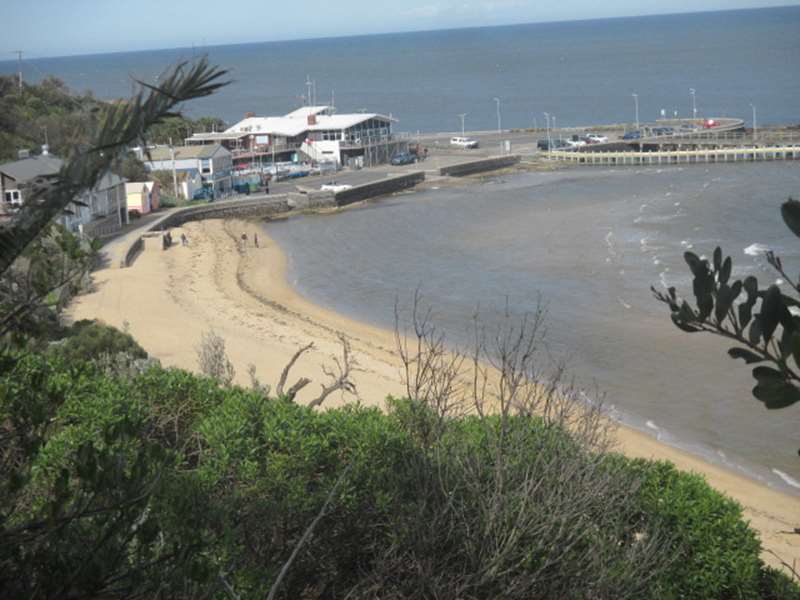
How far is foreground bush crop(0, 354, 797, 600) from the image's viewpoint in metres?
7.08

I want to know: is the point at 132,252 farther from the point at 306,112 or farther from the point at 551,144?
the point at 551,144

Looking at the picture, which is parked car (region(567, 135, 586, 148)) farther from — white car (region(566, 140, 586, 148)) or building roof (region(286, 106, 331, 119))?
building roof (region(286, 106, 331, 119))

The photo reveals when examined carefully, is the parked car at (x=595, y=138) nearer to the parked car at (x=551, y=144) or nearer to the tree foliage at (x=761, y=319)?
the parked car at (x=551, y=144)

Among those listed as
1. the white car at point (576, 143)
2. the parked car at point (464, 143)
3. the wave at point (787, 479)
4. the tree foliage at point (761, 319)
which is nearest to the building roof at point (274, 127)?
the parked car at point (464, 143)

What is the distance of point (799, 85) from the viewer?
106250 millimetres

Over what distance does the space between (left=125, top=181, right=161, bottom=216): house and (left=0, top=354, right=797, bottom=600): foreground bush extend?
35.8m

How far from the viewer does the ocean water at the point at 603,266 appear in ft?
64.8

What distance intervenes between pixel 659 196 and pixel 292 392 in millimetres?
39456

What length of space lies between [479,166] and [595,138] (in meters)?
12.1

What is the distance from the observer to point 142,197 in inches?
1805

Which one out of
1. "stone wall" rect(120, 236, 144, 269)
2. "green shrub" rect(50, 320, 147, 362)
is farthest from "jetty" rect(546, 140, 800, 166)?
"green shrub" rect(50, 320, 147, 362)

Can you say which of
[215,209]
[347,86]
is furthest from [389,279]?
[347,86]

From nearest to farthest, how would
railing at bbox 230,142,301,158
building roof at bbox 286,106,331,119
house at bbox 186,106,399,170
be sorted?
railing at bbox 230,142,301,158 < house at bbox 186,106,399,170 < building roof at bbox 286,106,331,119

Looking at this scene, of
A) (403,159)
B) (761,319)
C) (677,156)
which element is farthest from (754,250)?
(403,159)
